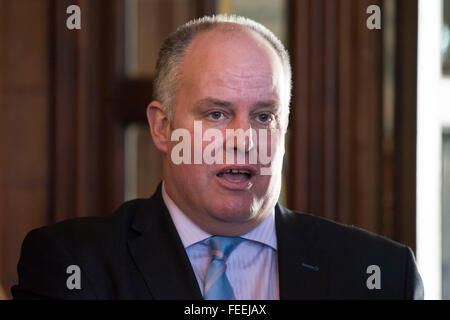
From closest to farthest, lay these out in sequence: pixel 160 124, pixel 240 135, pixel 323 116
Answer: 1. pixel 240 135
2. pixel 160 124
3. pixel 323 116

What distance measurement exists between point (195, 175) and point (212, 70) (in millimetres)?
140

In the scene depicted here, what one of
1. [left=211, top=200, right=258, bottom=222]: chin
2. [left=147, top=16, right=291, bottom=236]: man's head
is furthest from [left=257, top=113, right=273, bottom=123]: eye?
[left=211, top=200, right=258, bottom=222]: chin

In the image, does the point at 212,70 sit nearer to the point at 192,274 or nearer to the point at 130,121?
the point at 192,274

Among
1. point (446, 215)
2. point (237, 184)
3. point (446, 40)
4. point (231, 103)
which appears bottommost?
point (446, 215)

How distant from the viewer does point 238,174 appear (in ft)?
2.68

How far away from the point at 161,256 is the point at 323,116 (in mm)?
668

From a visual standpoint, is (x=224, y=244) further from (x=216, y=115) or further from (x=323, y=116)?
(x=323, y=116)

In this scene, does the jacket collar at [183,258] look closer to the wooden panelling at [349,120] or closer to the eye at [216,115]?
the eye at [216,115]

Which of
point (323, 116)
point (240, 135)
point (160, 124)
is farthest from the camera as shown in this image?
point (323, 116)

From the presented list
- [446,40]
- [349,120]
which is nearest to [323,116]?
[349,120]

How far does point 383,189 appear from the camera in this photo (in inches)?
56.1

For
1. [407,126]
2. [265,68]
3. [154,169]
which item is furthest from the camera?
[154,169]

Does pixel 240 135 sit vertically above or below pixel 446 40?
below

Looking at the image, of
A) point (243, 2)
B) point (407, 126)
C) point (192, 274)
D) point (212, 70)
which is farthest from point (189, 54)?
point (407, 126)
